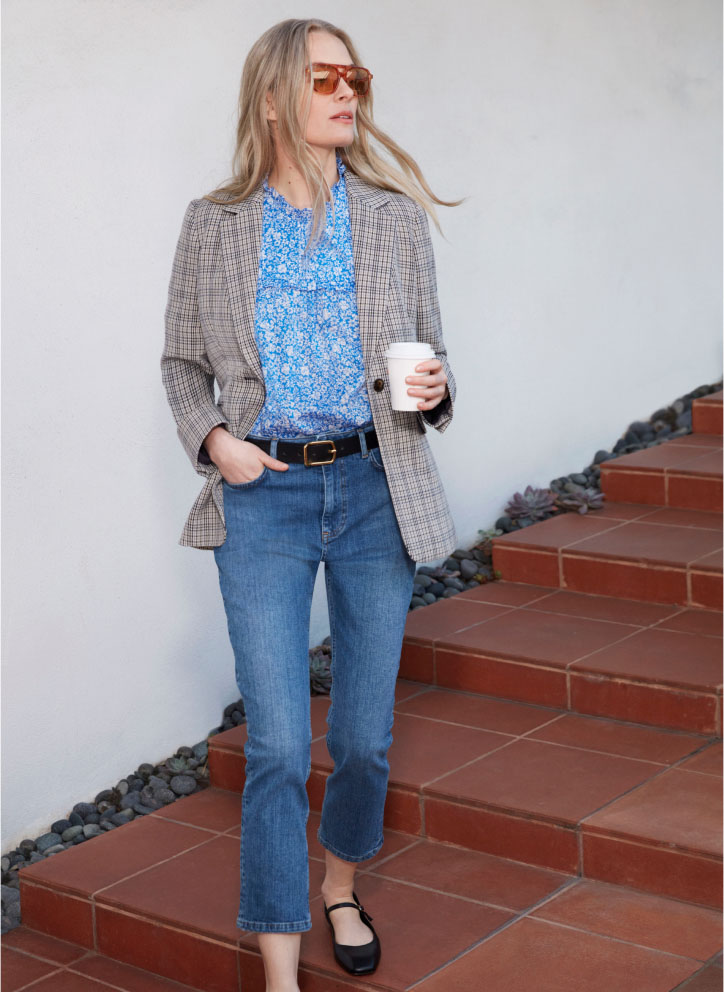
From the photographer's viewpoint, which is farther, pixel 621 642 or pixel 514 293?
pixel 514 293

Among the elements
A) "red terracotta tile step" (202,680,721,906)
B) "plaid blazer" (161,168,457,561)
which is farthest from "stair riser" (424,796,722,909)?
"plaid blazer" (161,168,457,561)

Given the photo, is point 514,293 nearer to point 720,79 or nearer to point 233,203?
point 720,79

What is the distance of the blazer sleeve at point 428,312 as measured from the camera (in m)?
2.33

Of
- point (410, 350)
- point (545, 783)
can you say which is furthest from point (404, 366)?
point (545, 783)

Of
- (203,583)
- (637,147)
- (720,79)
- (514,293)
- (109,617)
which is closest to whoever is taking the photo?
(109,617)

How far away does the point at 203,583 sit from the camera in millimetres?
3736

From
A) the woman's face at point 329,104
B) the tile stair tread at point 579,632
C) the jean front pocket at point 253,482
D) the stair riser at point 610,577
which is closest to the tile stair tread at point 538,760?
the tile stair tread at point 579,632

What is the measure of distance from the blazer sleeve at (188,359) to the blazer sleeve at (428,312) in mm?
396

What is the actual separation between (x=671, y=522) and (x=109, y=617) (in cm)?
219

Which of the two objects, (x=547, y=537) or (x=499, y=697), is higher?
(x=547, y=537)

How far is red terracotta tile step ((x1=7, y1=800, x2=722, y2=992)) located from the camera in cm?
250

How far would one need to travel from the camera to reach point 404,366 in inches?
82.1

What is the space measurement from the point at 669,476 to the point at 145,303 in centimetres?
229

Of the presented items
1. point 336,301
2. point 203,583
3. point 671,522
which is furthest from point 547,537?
point 336,301
